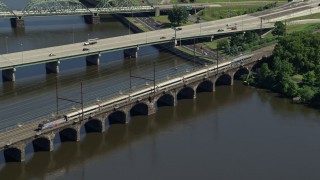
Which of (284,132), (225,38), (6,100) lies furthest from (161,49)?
(284,132)

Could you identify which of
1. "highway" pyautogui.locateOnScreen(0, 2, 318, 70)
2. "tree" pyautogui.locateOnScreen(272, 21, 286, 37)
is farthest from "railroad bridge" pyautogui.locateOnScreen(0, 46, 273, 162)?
"highway" pyautogui.locateOnScreen(0, 2, 318, 70)

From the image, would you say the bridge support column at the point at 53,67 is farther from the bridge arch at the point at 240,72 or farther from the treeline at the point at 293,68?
the treeline at the point at 293,68

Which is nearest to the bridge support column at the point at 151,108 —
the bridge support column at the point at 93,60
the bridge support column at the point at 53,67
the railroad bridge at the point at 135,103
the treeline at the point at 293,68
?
the railroad bridge at the point at 135,103

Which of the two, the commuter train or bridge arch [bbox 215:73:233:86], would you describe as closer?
the commuter train

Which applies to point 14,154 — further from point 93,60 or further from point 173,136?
point 93,60

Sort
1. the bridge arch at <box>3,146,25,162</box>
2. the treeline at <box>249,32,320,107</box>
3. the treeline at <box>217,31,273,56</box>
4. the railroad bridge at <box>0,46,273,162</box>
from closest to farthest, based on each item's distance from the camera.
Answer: the bridge arch at <box>3,146,25,162</box> → the railroad bridge at <box>0,46,273,162</box> → the treeline at <box>249,32,320,107</box> → the treeline at <box>217,31,273,56</box>

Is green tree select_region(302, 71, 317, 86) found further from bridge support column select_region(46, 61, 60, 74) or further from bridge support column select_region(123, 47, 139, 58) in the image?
bridge support column select_region(46, 61, 60, 74)
